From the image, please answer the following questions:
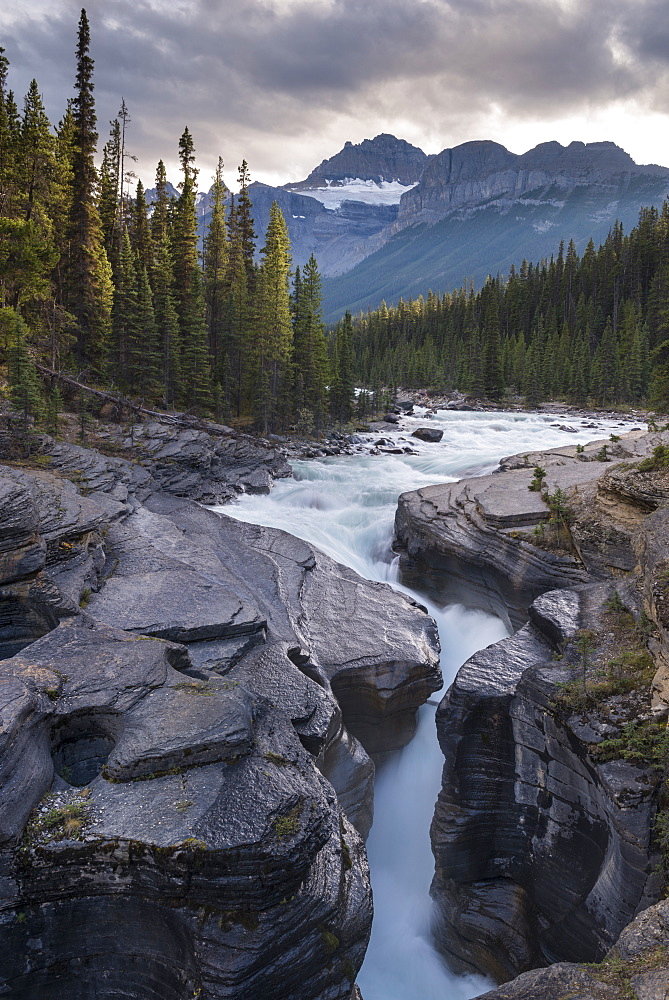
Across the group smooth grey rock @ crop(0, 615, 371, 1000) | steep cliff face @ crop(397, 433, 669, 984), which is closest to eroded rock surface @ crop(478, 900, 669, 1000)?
steep cliff face @ crop(397, 433, 669, 984)

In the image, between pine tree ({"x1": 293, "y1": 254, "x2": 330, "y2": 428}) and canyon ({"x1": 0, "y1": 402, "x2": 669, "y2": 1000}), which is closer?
canyon ({"x1": 0, "y1": 402, "x2": 669, "y2": 1000})

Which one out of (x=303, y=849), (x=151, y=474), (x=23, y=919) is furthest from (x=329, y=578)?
(x=151, y=474)

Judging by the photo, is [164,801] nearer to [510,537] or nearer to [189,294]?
[510,537]

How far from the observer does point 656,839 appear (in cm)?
598

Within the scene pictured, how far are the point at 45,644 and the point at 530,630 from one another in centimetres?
813

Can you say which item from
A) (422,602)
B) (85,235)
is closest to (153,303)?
(85,235)

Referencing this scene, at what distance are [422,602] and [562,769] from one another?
789 centimetres

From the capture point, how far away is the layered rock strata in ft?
16.4

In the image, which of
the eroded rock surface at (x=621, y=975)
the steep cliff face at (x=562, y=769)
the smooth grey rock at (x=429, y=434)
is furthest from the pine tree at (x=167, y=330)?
the eroded rock surface at (x=621, y=975)

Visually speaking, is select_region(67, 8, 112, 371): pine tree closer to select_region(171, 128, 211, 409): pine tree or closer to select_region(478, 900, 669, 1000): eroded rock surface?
select_region(171, 128, 211, 409): pine tree

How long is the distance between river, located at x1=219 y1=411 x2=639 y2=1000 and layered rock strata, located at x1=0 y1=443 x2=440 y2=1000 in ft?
3.98

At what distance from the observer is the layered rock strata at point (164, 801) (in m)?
5.01

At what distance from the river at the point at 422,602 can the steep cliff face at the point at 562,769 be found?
0.59 m

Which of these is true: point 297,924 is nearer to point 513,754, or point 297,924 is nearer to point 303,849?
point 303,849
